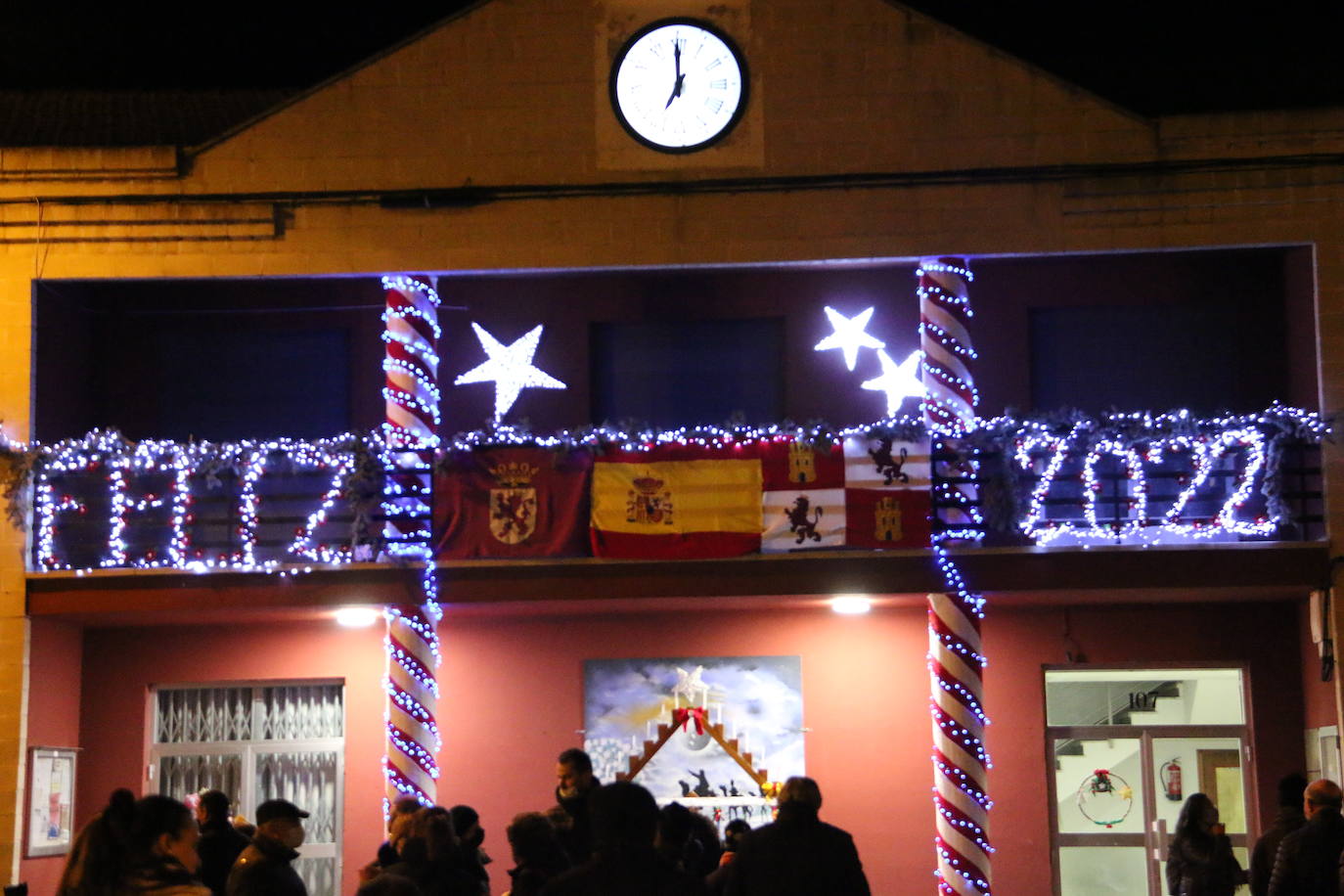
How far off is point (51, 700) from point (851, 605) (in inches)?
323

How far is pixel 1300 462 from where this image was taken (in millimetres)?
17438

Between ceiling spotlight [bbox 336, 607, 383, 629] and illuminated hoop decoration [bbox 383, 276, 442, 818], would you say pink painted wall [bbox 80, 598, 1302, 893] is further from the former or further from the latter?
illuminated hoop decoration [bbox 383, 276, 442, 818]

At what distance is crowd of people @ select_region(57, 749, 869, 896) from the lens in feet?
20.7

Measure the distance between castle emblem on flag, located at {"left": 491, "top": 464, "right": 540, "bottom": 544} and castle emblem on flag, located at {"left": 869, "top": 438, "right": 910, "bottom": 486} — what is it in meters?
3.25

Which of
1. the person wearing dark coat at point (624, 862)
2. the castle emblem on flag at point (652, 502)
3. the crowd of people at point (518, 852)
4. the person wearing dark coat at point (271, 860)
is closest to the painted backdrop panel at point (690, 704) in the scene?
the castle emblem on flag at point (652, 502)

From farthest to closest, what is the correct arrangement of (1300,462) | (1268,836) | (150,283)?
(150,283), (1300,462), (1268,836)

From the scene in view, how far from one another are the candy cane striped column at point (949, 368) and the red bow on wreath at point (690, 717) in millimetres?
3146

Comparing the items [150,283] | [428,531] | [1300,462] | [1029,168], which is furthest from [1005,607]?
[150,283]

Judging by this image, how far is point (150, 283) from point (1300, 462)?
12261 millimetres

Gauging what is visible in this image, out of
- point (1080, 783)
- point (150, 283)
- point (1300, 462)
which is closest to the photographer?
point (1300, 462)

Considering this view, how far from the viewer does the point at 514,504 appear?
17.4 m

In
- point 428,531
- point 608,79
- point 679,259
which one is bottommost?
point 428,531

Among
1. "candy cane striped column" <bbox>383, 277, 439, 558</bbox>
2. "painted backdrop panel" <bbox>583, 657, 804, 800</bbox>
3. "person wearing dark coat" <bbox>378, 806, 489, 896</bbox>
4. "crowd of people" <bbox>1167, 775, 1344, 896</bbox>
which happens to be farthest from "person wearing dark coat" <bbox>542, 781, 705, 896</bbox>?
"painted backdrop panel" <bbox>583, 657, 804, 800</bbox>

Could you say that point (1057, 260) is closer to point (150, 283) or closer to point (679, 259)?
point (679, 259)
